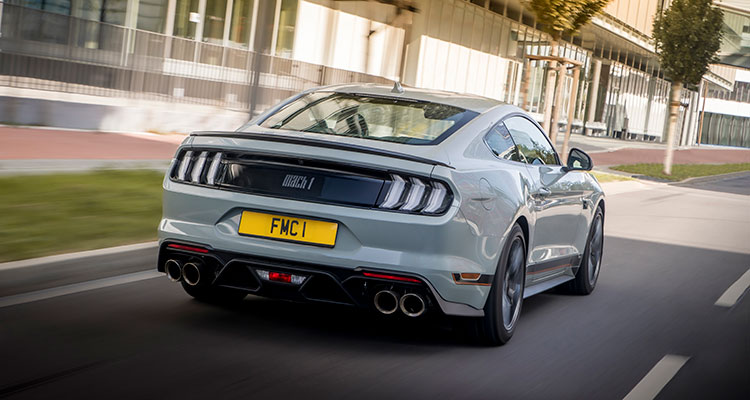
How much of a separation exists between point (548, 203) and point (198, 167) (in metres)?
2.29

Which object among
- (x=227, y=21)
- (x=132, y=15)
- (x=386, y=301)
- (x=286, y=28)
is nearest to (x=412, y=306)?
(x=386, y=301)

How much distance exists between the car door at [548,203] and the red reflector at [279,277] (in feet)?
5.41

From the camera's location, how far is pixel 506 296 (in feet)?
18.1

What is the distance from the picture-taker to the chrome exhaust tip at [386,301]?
479 cm

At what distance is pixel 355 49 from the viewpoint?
Result: 31.9m

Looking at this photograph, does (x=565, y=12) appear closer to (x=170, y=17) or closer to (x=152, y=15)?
(x=152, y=15)

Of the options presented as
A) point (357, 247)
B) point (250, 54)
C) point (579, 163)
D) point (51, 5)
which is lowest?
point (357, 247)

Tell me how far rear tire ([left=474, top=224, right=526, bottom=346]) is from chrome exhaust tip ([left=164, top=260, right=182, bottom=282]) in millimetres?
1612

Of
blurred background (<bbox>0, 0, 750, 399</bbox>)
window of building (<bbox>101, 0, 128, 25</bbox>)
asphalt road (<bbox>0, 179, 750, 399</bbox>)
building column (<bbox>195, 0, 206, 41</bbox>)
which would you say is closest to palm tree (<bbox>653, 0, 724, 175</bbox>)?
blurred background (<bbox>0, 0, 750, 399</bbox>)

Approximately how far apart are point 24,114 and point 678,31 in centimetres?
2120

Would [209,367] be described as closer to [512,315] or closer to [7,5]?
[512,315]

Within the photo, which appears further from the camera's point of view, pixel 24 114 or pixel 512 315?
pixel 24 114

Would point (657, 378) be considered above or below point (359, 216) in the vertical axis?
below

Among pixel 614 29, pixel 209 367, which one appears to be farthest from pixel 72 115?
pixel 614 29
